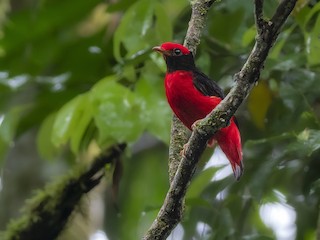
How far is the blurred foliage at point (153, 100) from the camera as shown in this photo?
12.9ft

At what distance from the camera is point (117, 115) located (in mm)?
3818

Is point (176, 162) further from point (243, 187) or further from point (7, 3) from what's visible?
point (7, 3)

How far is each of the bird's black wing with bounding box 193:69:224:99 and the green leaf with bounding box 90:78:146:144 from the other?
31 centimetres

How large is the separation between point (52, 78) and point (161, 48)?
142 centimetres

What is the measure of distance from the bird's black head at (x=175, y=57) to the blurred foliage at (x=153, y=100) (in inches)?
5.5

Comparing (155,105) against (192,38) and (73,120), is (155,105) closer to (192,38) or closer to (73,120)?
(73,120)

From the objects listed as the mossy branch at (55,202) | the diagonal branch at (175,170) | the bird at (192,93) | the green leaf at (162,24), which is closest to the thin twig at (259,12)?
the diagonal branch at (175,170)

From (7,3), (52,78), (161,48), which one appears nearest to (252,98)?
(161,48)

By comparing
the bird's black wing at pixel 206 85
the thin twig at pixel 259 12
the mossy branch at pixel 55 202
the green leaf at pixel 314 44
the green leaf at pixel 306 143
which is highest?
the thin twig at pixel 259 12

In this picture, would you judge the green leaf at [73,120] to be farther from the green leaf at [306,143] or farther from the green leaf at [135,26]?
the green leaf at [306,143]

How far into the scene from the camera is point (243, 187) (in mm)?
4348

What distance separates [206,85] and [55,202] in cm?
164

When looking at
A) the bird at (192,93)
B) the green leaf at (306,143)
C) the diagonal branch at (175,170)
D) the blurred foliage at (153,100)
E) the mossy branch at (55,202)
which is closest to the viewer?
the diagonal branch at (175,170)

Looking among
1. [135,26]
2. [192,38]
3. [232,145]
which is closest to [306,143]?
[232,145]
